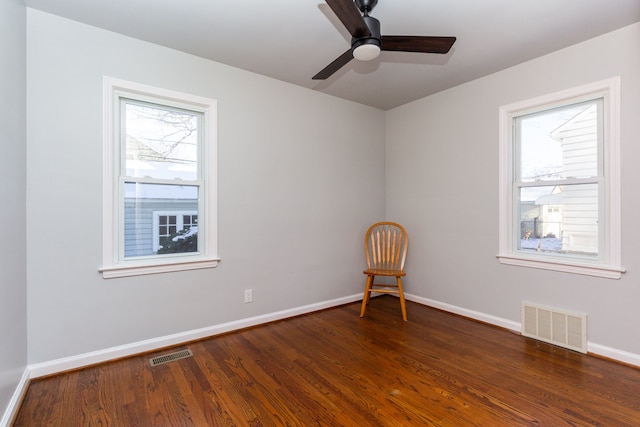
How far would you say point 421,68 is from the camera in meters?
2.92

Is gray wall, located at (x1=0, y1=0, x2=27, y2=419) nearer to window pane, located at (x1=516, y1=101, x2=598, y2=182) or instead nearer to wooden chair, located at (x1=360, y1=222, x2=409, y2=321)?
wooden chair, located at (x1=360, y1=222, x2=409, y2=321)

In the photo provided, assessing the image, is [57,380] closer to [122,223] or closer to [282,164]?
[122,223]

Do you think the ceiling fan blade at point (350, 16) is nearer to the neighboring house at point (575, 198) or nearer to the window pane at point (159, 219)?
the window pane at point (159, 219)

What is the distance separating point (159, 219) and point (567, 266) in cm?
345

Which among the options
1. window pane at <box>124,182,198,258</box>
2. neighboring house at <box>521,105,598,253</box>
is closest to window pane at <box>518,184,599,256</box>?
neighboring house at <box>521,105,598,253</box>

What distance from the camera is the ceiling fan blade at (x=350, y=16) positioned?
1.51 metres

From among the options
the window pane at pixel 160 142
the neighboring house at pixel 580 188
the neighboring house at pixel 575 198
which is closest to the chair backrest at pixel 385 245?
the neighboring house at pixel 575 198

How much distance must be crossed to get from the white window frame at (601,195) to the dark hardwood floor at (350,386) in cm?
70

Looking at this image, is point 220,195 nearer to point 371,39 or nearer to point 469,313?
point 371,39

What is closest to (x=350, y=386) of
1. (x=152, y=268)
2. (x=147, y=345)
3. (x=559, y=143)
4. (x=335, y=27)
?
(x=147, y=345)

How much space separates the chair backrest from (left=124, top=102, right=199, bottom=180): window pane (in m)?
2.14

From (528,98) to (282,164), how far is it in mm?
2398

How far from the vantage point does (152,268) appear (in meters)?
2.51

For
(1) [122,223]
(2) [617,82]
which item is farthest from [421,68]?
(1) [122,223]
